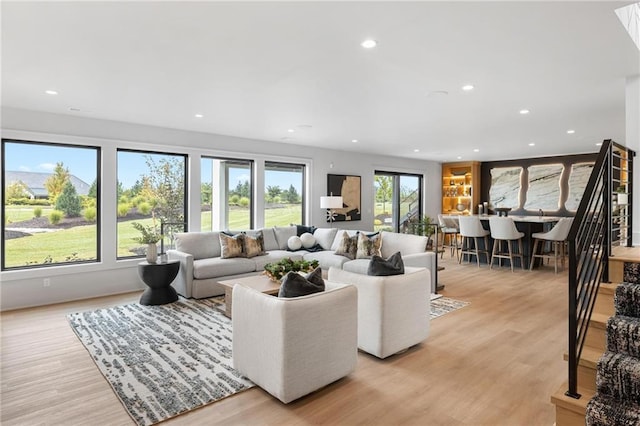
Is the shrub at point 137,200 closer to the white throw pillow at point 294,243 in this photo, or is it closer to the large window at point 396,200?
the white throw pillow at point 294,243

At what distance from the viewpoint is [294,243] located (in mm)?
6523

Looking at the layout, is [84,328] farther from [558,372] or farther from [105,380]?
[558,372]

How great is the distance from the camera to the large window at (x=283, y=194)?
7.49m

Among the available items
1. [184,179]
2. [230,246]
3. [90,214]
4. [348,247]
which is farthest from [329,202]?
[90,214]

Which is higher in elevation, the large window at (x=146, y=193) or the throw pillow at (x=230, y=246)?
the large window at (x=146, y=193)

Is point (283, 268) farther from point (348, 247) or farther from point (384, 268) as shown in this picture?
point (348, 247)

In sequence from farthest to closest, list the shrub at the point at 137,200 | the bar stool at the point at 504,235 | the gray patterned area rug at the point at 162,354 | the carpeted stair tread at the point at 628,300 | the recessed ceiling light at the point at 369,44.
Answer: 1. the bar stool at the point at 504,235
2. the shrub at the point at 137,200
3. the recessed ceiling light at the point at 369,44
4. the gray patterned area rug at the point at 162,354
5. the carpeted stair tread at the point at 628,300

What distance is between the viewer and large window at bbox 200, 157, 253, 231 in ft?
21.7

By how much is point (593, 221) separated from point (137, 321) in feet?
14.6

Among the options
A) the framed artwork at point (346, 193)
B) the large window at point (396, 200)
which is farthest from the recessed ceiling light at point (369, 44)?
the large window at point (396, 200)

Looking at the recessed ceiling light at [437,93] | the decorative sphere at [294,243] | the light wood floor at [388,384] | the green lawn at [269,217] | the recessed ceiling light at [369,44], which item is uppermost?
the recessed ceiling light at [437,93]

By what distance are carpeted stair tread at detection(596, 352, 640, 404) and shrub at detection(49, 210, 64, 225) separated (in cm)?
627

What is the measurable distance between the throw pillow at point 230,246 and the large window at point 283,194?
5.25 feet

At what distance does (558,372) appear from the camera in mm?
2967
